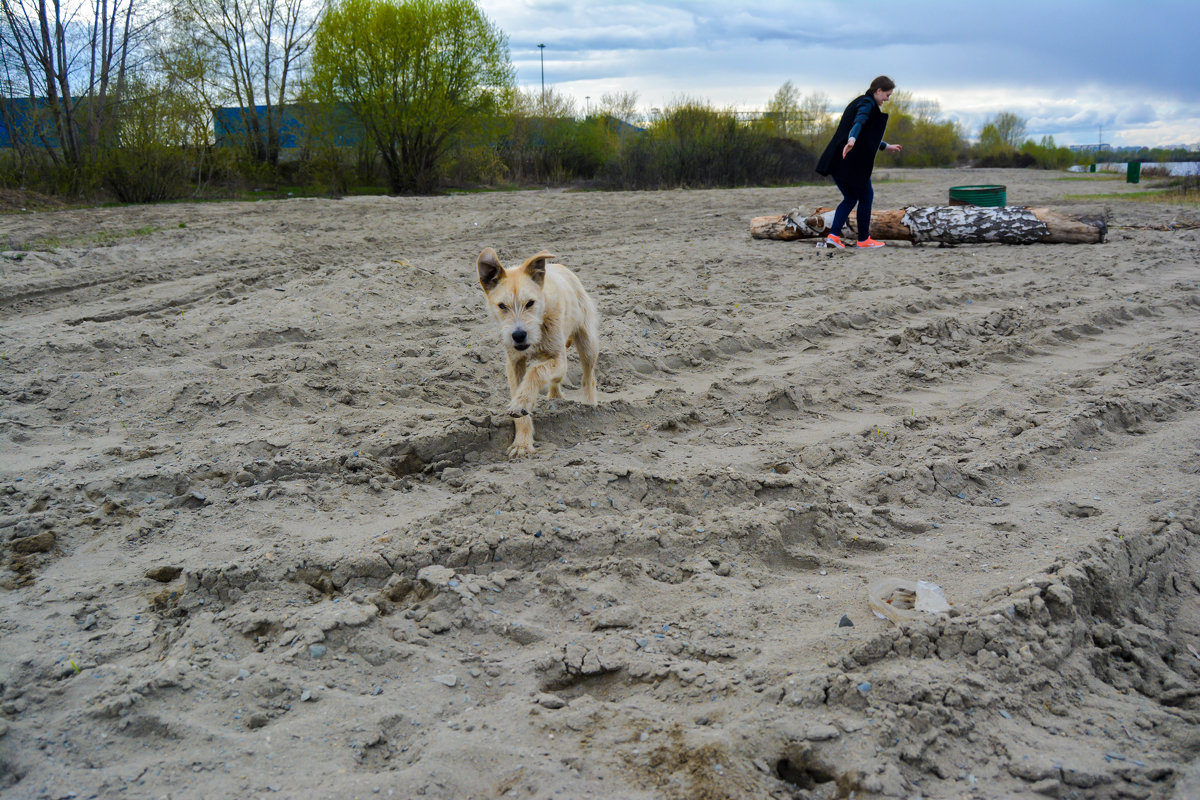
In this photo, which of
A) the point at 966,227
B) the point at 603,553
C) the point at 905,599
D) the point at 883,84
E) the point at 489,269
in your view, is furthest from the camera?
the point at 966,227

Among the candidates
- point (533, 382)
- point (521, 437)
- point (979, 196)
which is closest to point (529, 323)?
point (533, 382)

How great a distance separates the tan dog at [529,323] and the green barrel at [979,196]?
421 inches

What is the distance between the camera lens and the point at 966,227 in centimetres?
1170

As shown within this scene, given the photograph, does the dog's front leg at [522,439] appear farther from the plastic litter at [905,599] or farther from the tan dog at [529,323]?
the plastic litter at [905,599]

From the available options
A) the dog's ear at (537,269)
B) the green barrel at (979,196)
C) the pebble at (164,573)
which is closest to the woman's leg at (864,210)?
the green barrel at (979,196)

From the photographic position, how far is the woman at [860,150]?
11023mm

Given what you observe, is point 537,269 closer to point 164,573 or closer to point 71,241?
point 164,573

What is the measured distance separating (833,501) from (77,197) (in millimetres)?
18687

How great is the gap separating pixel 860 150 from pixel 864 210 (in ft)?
2.81

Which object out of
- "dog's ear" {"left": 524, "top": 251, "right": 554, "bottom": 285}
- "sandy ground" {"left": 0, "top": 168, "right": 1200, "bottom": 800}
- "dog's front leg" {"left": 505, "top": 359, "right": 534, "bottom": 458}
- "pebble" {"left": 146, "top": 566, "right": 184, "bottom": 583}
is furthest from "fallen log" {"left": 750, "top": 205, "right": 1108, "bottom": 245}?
"pebble" {"left": 146, "top": 566, "right": 184, "bottom": 583}

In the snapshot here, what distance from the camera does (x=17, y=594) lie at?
3.30m

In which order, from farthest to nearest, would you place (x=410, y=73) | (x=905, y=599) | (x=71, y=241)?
(x=410, y=73) < (x=71, y=241) < (x=905, y=599)

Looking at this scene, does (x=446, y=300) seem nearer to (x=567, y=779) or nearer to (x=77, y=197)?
(x=567, y=779)

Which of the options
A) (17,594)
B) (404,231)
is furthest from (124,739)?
(404,231)
